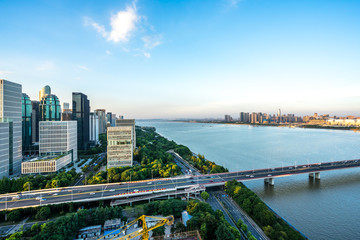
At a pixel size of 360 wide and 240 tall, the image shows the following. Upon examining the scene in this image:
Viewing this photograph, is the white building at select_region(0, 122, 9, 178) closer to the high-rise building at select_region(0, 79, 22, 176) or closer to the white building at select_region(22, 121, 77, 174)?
the high-rise building at select_region(0, 79, 22, 176)

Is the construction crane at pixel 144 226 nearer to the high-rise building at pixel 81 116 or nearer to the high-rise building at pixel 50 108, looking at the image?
the high-rise building at pixel 81 116

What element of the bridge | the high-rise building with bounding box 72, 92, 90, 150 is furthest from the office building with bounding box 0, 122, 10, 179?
the high-rise building with bounding box 72, 92, 90, 150

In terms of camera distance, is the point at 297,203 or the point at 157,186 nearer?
the point at 297,203

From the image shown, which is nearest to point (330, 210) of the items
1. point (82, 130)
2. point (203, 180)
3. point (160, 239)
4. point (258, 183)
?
point (258, 183)

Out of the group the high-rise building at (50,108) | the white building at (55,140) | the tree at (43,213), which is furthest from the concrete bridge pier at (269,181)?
the high-rise building at (50,108)

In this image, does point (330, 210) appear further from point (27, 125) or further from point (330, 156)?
point (27, 125)
